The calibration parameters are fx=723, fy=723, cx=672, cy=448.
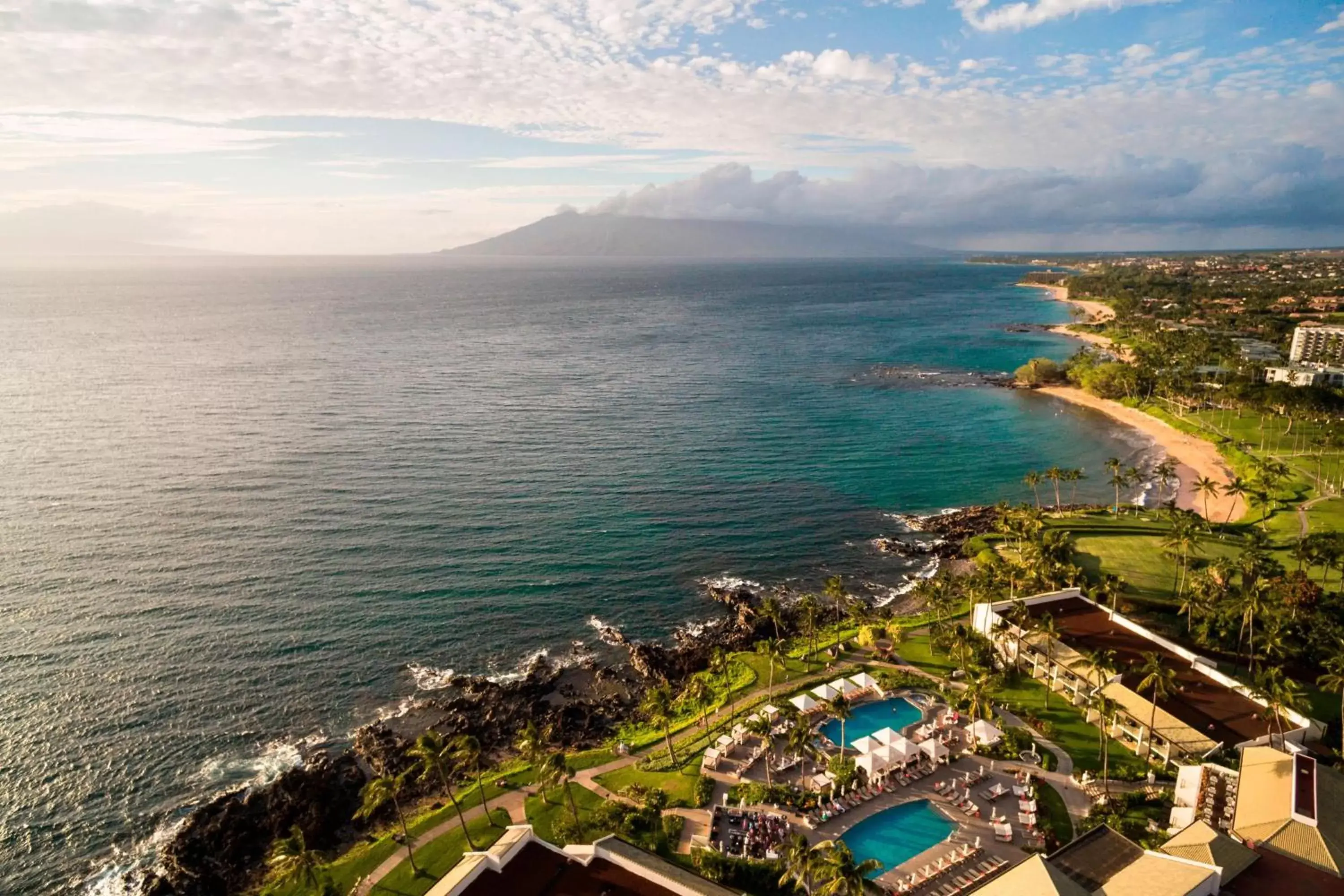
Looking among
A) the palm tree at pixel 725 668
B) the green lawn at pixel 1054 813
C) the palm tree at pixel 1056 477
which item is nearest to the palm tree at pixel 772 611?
the palm tree at pixel 725 668

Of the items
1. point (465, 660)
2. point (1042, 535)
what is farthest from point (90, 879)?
point (1042, 535)

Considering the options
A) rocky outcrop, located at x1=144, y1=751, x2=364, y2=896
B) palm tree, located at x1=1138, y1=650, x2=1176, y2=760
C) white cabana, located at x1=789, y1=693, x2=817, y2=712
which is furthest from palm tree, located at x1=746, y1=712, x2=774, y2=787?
rocky outcrop, located at x1=144, y1=751, x2=364, y2=896

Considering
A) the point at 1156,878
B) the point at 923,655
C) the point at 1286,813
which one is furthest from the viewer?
the point at 923,655

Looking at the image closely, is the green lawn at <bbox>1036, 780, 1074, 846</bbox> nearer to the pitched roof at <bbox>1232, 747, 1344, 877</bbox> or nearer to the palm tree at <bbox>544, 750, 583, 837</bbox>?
the pitched roof at <bbox>1232, 747, 1344, 877</bbox>

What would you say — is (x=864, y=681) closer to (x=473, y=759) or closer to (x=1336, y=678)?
(x=1336, y=678)

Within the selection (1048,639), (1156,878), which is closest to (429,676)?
(1048,639)

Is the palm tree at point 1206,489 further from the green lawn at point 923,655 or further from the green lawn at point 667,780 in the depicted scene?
the green lawn at point 667,780

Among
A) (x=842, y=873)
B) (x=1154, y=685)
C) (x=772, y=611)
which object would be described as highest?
(x=842, y=873)
